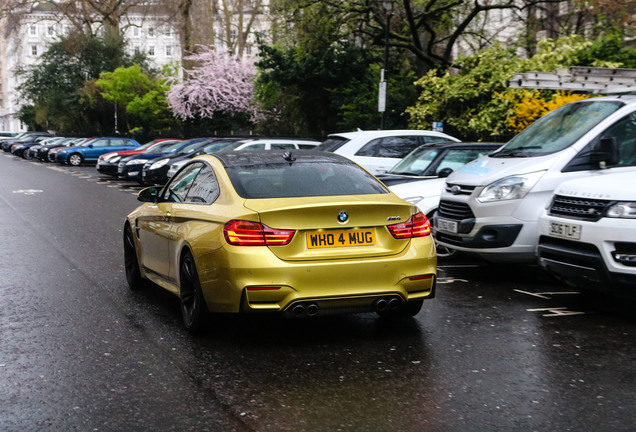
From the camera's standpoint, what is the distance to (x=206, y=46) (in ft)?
149

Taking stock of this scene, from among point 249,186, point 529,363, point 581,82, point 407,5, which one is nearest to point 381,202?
point 249,186

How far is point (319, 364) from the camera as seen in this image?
218 inches

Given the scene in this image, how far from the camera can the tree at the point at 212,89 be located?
46.7m

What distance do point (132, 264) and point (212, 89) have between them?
39.8 metres

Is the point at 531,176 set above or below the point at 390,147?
above

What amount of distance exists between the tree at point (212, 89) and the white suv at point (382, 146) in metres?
31.8

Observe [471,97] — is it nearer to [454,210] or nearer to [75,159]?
[454,210]

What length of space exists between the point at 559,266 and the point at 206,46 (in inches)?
1583

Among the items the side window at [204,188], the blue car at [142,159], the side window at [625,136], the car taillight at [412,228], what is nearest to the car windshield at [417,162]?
the side window at [625,136]

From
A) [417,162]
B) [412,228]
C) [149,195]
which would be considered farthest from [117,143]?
[412,228]

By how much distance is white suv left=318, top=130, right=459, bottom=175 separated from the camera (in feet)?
50.6

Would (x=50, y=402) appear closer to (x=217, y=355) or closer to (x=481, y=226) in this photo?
(x=217, y=355)

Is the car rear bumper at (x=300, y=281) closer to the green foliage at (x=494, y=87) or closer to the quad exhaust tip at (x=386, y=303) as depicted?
the quad exhaust tip at (x=386, y=303)

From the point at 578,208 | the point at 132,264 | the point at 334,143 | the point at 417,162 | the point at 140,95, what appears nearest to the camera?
the point at 578,208
